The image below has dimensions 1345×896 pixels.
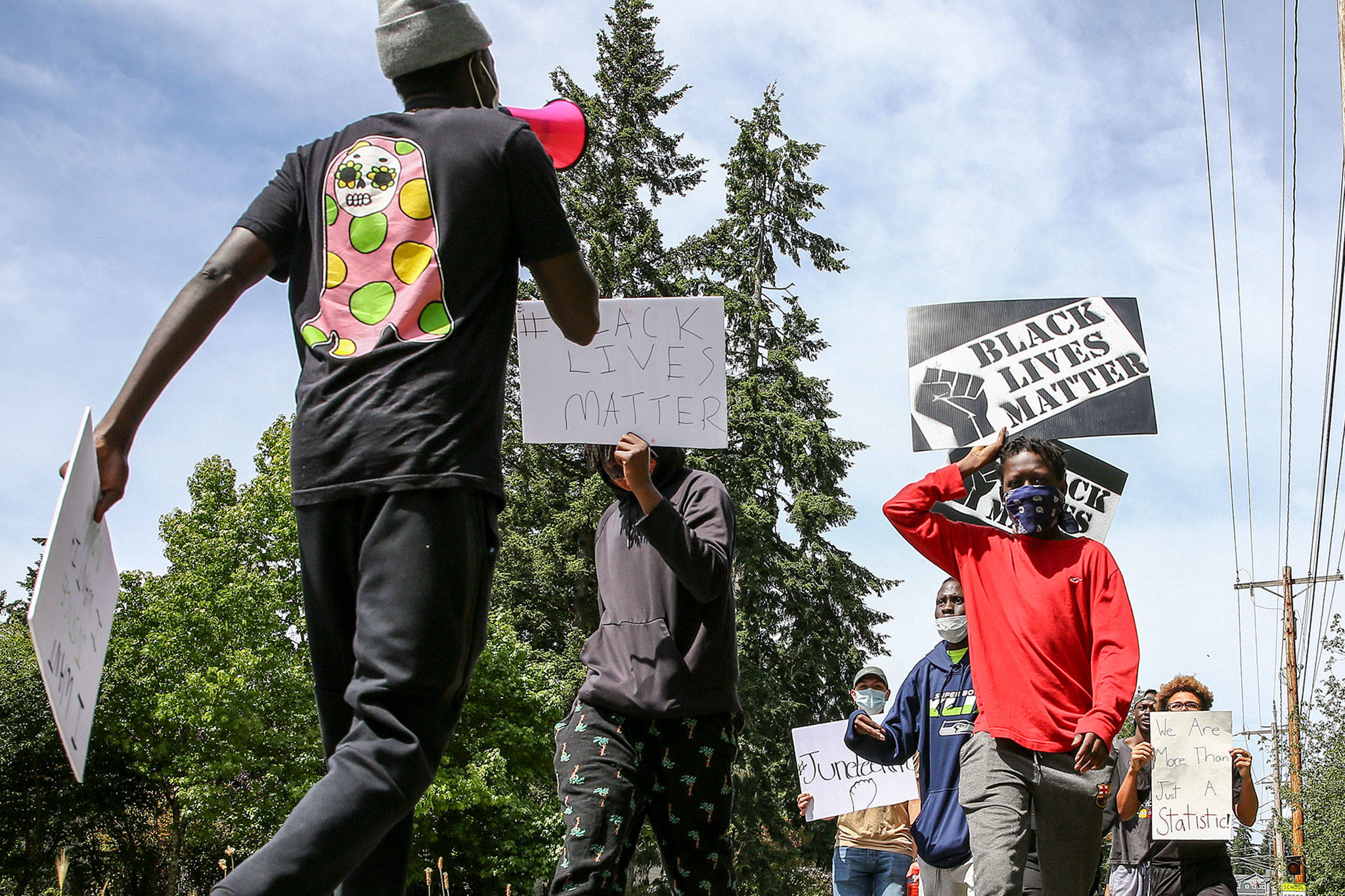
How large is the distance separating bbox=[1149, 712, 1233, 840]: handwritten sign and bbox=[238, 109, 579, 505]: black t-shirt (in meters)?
6.60

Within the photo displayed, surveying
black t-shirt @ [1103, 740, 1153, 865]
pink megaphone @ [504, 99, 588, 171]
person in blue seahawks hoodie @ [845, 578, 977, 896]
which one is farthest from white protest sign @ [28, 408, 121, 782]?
black t-shirt @ [1103, 740, 1153, 865]

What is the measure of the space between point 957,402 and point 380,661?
175 inches

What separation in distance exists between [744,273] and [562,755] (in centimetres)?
3060

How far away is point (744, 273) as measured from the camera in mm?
33750

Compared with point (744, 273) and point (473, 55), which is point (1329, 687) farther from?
point (473, 55)

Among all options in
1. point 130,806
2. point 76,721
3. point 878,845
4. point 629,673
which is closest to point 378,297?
point 76,721

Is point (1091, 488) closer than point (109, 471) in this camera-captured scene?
No

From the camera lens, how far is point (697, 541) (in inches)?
148

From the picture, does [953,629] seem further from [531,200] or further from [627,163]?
[627,163]

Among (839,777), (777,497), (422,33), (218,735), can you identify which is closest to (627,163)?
(777,497)

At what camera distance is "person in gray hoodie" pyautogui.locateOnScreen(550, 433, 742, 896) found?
360 cm

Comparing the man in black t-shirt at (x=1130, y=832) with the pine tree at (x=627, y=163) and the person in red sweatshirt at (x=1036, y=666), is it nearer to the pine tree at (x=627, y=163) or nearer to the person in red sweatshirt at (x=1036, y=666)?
the person in red sweatshirt at (x=1036, y=666)

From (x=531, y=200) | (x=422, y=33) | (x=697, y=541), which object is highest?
(x=422, y=33)

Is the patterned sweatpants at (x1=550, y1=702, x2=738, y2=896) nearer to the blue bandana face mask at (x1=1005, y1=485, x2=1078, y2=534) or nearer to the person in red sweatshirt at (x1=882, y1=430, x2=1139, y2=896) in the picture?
the person in red sweatshirt at (x1=882, y1=430, x2=1139, y2=896)
